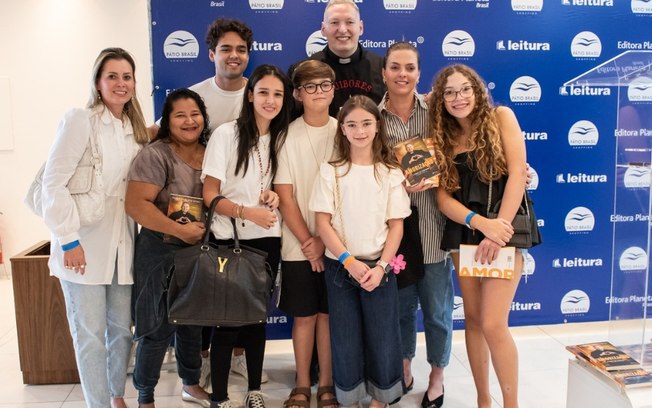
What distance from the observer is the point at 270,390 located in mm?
3049

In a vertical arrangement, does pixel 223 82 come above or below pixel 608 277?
above

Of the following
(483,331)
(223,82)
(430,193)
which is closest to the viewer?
(483,331)

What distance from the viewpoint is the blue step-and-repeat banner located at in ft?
11.1

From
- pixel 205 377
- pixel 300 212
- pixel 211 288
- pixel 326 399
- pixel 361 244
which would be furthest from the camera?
pixel 205 377

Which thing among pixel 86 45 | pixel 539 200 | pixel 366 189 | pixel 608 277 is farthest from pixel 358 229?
pixel 86 45

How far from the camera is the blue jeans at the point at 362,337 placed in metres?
2.47

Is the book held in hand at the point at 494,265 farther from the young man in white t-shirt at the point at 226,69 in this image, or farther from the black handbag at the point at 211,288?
the young man in white t-shirt at the point at 226,69

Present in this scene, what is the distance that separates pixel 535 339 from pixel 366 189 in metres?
2.09

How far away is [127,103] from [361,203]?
3.81ft

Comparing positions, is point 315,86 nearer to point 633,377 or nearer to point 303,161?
point 303,161

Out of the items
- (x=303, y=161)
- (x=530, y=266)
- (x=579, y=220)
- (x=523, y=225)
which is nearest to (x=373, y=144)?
(x=303, y=161)

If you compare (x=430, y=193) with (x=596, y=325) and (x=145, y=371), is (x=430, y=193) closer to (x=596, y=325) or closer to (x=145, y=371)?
(x=145, y=371)

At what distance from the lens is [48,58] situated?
17.5 feet

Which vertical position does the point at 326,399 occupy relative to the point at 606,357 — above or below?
below
